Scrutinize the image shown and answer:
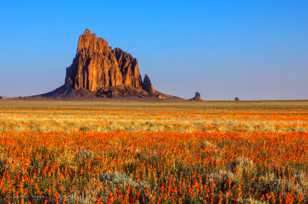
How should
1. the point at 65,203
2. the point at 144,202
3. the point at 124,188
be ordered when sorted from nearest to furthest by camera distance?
1. the point at 65,203
2. the point at 144,202
3. the point at 124,188

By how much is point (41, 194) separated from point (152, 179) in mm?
2008

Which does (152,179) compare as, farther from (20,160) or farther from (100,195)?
(20,160)

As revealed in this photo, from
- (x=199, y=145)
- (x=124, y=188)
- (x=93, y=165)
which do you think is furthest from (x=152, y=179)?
(x=199, y=145)

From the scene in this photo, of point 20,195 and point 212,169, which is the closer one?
point 20,195

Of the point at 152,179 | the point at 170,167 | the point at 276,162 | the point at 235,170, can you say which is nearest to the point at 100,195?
the point at 152,179

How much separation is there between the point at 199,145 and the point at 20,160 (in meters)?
6.22

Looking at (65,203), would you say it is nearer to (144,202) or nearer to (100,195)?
(100,195)

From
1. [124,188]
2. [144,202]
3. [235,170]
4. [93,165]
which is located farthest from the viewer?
[93,165]

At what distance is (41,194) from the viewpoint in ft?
20.0

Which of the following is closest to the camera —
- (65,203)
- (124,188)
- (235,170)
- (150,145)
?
(65,203)

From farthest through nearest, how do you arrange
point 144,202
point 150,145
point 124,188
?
1. point 150,145
2. point 124,188
3. point 144,202

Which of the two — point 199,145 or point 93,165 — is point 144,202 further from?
point 199,145

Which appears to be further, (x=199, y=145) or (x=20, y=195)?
(x=199, y=145)

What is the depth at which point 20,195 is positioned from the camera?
596 cm
